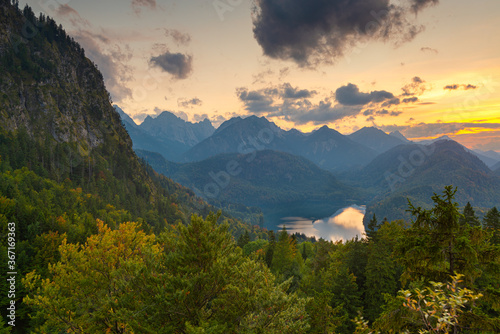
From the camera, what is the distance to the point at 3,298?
34.2 meters

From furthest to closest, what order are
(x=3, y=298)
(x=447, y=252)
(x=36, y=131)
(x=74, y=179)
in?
(x=36, y=131) → (x=74, y=179) → (x=3, y=298) → (x=447, y=252)

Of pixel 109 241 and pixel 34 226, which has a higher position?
pixel 109 241

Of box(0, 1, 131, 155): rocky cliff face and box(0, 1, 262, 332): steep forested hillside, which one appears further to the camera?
box(0, 1, 131, 155): rocky cliff face

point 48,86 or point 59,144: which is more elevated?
point 48,86

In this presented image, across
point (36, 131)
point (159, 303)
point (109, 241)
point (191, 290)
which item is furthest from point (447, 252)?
point (36, 131)

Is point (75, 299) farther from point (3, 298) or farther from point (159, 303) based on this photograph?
point (3, 298)

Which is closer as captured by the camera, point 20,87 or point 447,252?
point 447,252

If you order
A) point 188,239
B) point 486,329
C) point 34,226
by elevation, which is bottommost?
point 34,226

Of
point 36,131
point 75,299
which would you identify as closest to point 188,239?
point 75,299

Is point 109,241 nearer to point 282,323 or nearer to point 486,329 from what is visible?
point 282,323

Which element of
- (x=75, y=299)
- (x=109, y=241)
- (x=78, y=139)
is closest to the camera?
(x=75, y=299)

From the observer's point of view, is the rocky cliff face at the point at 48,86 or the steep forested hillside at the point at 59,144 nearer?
the steep forested hillside at the point at 59,144

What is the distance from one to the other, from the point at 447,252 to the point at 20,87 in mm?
191352

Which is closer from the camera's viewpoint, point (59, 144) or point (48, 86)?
point (59, 144)
